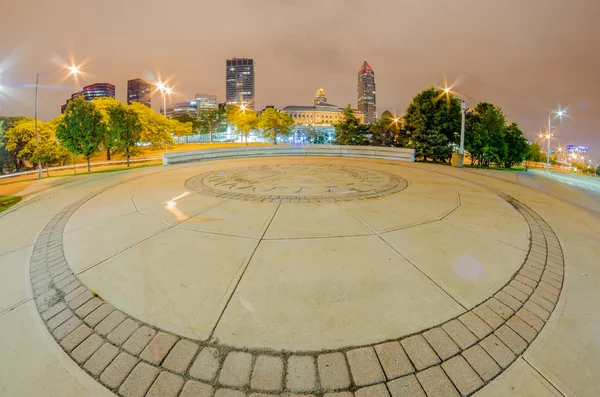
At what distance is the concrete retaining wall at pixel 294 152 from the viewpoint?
18219 millimetres

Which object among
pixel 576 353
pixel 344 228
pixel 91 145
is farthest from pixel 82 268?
pixel 91 145

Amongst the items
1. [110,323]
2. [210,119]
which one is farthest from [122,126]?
[210,119]

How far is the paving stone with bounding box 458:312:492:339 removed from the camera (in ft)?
8.99

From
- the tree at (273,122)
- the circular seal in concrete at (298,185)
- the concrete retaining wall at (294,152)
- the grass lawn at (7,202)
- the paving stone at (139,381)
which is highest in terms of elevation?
the tree at (273,122)

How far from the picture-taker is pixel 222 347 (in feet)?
8.42

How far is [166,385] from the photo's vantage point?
2234 millimetres

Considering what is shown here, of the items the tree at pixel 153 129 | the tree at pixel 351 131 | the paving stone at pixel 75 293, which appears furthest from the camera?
the tree at pixel 153 129

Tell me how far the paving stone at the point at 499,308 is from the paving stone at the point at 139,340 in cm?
360

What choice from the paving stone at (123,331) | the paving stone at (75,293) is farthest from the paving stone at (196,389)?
the paving stone at (75,293)

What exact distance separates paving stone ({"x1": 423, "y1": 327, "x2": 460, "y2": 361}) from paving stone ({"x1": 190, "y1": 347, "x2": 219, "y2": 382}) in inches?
76.8

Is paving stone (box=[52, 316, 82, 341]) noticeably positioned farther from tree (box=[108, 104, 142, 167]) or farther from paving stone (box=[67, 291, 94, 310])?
tree (box=[108, 104, 142, 167])

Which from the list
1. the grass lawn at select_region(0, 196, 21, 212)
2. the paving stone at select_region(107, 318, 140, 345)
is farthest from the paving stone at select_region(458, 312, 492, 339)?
the grass lawn at select_region(0, 196, 21, 212)

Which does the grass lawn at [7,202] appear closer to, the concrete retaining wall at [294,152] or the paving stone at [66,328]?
the paving stone at [66,328]

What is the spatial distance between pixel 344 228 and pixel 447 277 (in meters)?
2.09
